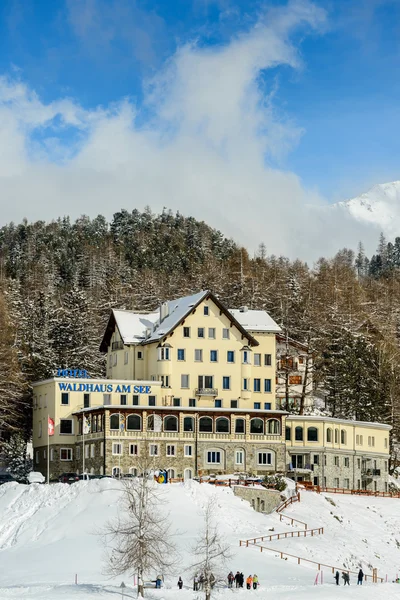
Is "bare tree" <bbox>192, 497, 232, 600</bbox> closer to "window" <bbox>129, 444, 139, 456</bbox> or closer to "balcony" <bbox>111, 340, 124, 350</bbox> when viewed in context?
"window" <bbox>129, 444, 139, 456</bbox>

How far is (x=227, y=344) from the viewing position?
4099 inches

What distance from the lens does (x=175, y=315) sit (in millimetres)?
104875

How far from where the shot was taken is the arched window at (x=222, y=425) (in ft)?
316

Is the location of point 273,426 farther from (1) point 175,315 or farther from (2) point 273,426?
(1) point 175,315

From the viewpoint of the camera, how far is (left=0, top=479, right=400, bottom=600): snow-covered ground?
210 feet

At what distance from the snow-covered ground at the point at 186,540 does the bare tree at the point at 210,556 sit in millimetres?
702

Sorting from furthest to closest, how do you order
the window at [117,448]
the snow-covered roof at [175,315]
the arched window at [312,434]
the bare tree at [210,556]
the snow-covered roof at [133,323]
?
the snow-covered roof at [133,323], the snow-covered roof at [175,315], the arched window at [312,434], the window at [117,448], the bare tree at [210,556]

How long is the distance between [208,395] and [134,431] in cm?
1069

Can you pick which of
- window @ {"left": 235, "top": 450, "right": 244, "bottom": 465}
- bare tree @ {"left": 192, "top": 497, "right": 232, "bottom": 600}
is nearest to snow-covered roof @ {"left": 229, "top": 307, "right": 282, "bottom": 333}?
window @ {"left": 235, "top": 450, "right": 244, "bottom": 465}

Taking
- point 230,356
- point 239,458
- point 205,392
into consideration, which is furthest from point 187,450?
point 230,356

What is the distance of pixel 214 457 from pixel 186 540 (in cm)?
2192

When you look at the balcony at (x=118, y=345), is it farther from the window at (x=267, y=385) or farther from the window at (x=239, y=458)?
the window at (x=239, y=458)

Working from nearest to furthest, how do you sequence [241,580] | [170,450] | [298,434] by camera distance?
1. [241,580]
2. [170,450]
3. [298,434]

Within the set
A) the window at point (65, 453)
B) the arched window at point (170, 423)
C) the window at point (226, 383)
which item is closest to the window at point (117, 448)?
the arched window at point (170, 423)
